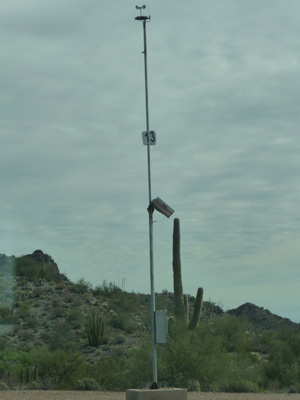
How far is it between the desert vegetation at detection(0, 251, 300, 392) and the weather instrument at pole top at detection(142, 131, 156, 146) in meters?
10.9

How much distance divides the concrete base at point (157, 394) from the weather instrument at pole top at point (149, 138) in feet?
23.6

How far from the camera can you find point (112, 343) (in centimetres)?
5378

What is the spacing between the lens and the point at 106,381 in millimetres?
34750

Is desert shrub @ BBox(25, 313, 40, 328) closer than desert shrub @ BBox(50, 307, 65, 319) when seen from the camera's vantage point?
Yes

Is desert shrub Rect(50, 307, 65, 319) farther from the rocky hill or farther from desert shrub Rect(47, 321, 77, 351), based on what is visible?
desert shrub Rect(47, 321, 77, 351)

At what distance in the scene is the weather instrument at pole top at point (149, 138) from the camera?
890 inches

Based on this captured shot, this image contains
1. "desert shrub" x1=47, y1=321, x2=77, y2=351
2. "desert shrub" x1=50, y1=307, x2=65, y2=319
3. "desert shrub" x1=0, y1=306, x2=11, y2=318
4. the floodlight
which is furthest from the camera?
"desert shrub" x1=50, y1=307, x2=65, y2=319

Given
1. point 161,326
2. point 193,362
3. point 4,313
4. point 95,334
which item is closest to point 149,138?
point 161,326

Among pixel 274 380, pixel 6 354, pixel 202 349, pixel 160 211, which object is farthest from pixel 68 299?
pixel 160 211

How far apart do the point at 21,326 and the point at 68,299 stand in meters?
8.37

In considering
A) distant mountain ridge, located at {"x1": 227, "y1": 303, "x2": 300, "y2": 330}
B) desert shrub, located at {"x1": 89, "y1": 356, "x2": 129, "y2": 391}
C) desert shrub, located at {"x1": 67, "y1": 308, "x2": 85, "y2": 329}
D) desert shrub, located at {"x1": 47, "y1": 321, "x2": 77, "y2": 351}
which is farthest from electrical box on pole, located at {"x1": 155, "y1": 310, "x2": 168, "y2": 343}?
distant mountain ridge, located at {"x1": 227, "y1": 303, "x2": 300, "y2": 330}

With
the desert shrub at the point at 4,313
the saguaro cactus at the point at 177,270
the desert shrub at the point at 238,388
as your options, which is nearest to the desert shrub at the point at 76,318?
the desert shrub at the point at 4,313

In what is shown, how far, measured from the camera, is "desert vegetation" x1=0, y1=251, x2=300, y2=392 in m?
30.9

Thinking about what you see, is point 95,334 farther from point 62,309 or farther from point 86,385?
point 86,385
